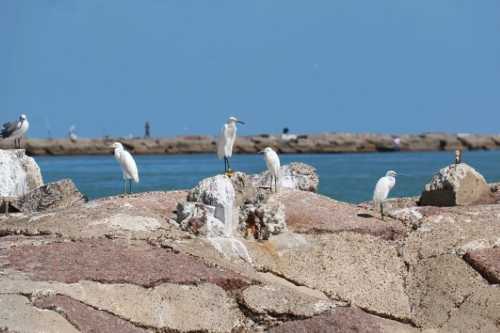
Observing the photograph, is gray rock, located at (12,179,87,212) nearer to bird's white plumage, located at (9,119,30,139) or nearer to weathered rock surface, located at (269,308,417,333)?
bird's white plumage, located at (9,119,30,139)

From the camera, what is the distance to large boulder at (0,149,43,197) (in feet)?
65.9

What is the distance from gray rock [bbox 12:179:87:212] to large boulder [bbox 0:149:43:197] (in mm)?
742

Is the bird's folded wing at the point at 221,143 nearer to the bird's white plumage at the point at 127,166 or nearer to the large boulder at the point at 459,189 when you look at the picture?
the bird's white plumage at the point at 127,166

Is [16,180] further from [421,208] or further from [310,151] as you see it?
[310,151]

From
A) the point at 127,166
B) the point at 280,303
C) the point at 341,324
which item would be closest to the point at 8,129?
the point at 127,166

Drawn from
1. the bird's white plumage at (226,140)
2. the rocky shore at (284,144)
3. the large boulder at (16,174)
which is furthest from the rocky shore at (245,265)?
the rocky shore at (284,144)

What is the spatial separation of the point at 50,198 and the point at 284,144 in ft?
282

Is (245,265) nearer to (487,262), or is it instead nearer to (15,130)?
(487,262)

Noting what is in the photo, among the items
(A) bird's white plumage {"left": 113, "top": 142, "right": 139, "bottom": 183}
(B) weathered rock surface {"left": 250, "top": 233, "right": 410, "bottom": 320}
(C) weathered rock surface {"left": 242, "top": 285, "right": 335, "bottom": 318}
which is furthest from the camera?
(A) bird's white plumage {"left": 113, "top": 142, "right": 139, "bottom": 183}

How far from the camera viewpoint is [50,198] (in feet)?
62.1

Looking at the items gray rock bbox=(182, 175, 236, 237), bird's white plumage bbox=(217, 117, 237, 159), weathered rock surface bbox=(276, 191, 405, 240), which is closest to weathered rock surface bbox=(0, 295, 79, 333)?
gray rock bbox=(182, 175, 236, 237)

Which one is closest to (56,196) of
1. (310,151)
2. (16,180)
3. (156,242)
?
(16,180)

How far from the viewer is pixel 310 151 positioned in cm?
10719

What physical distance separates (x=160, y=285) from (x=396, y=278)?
3.80 meters
